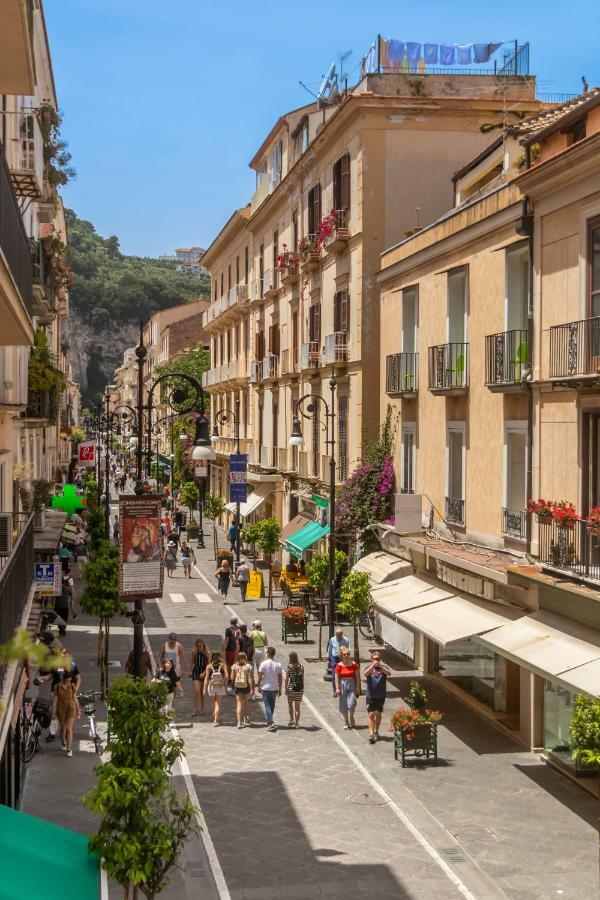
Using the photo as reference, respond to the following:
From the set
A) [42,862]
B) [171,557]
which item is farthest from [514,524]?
[171,557]

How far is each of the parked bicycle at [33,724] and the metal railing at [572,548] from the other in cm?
842

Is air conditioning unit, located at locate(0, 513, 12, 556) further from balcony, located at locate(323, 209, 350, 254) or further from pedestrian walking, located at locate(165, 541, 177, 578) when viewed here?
pedestrian walking, located at locate(165, 541, 177, 578)

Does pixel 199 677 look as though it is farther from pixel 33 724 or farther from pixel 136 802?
pixel 136 802

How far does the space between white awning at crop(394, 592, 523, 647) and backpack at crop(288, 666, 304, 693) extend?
2.18 meters

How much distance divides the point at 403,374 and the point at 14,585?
14.8 meters

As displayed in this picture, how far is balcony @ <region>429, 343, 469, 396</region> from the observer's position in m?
21.0

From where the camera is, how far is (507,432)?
1886 cm

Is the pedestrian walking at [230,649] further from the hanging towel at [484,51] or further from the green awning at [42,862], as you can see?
the hanging towel at [484,51]

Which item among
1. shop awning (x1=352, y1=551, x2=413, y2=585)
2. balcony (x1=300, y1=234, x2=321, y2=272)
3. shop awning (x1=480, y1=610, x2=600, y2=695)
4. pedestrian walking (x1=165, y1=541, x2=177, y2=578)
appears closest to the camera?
shop awning (x1=480, y1=610, x2=600, y2=695)

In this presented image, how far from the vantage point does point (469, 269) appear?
823 inches

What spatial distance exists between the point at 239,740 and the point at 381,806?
Answer: 418cm

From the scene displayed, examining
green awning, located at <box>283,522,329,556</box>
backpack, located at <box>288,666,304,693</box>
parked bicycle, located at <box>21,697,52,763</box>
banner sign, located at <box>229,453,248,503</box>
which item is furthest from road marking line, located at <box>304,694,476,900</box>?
banner sign, located at <box>229,453,248,503</box>

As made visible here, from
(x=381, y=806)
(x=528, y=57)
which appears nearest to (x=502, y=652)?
(x=381, y=806)

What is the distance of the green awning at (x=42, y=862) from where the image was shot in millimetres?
8070
